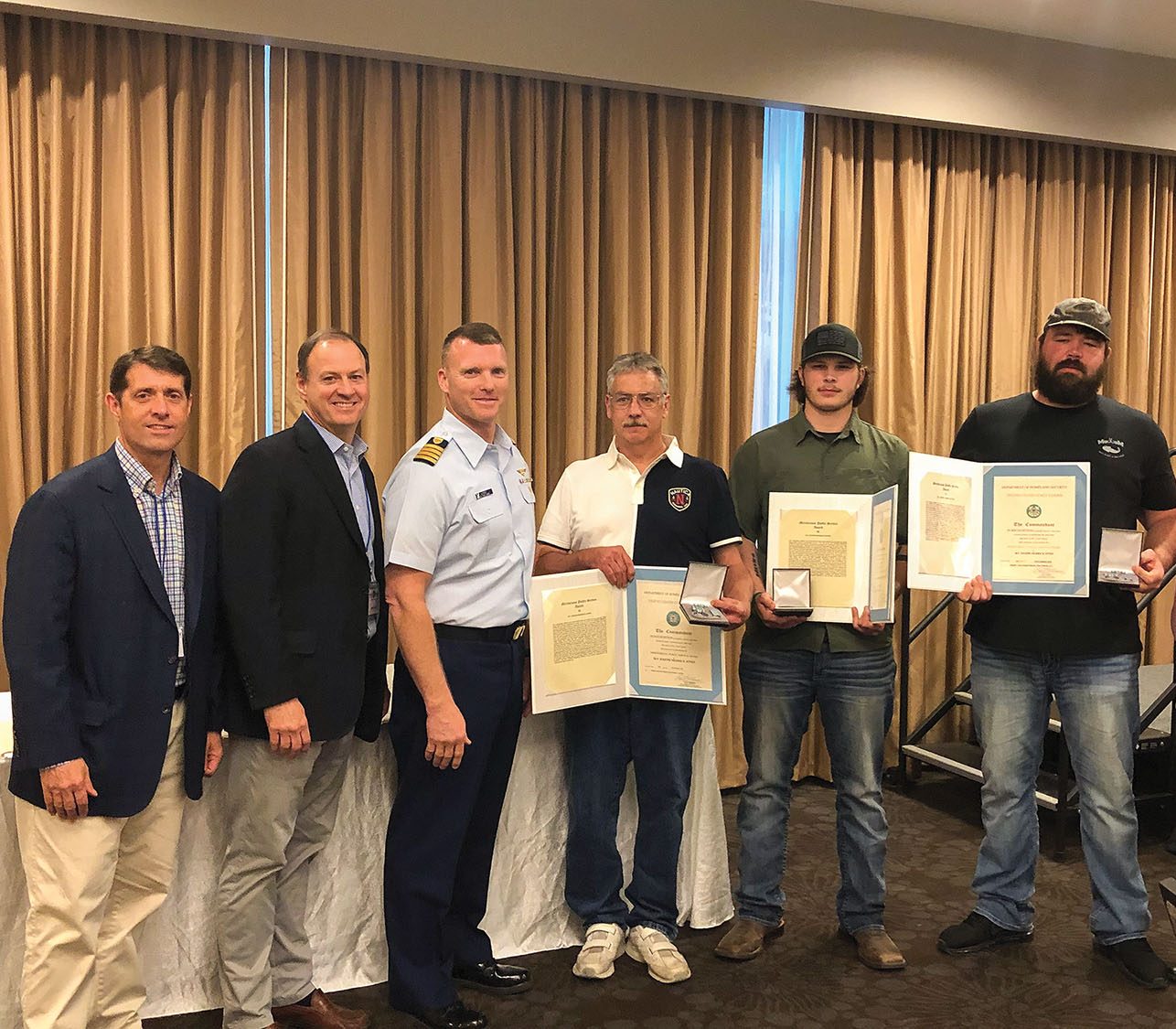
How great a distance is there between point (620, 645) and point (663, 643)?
121 mm

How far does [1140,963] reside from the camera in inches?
116

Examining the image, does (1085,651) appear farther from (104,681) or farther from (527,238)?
(527,238)

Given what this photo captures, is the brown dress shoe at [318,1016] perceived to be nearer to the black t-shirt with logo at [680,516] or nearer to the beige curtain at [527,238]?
the black t-shirt with logo at [680,516]

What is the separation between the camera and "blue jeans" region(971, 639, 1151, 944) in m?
2.96

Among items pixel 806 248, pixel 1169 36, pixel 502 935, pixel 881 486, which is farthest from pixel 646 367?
pixel 1169 36

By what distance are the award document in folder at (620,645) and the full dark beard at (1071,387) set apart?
1195 millimetres

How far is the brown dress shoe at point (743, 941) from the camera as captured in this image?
3.06 metres

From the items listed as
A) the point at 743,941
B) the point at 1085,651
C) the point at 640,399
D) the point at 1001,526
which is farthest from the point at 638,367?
the point at 743,941

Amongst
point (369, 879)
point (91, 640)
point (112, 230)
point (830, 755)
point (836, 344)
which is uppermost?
point (112, 230)

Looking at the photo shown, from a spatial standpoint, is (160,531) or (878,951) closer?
(160,531)

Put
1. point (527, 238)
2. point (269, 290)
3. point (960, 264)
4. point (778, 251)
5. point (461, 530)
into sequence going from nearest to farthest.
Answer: point (461, 530) → point (269, 290) → point (527, 238) → point (778, 251) → point (960, 264)

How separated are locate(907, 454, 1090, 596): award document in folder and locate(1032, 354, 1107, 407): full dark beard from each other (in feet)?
0.63

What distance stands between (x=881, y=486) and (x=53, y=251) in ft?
9.77

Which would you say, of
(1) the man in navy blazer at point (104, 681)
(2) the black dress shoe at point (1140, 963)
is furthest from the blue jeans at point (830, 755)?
(1) the man in navy blazer at point (104, 681)
